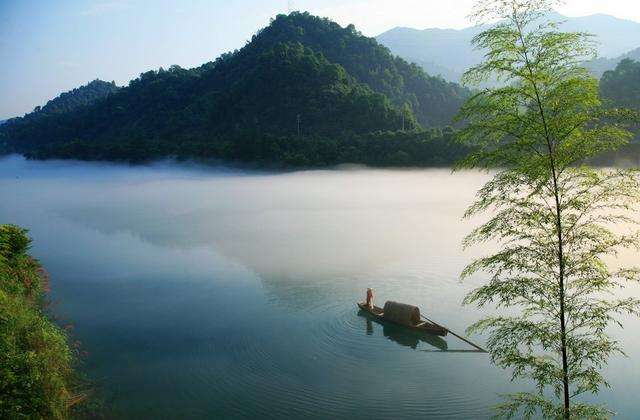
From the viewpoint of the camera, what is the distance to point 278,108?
4215 inches

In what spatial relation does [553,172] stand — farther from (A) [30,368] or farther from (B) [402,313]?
(A) [30,368]

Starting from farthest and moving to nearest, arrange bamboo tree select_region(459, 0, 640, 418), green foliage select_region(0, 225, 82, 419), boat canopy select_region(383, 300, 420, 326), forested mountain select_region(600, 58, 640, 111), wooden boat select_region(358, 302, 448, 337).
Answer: forested mountain select_region(600, 58, 640, 111), boat canopy select_region(383, 300, 420, 326), wooden boat select_region(358, 302, 448, 337), green foliage select_region(0, 225, 82, 419), bamboo tree select_region(459, 0, 640, 418)

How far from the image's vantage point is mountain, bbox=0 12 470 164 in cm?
9469

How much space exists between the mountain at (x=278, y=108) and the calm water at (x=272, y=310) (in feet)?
116

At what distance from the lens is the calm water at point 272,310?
1675 cm

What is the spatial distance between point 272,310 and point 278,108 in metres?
86.4

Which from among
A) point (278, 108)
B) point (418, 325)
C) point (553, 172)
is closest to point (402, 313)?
point (418, 325)

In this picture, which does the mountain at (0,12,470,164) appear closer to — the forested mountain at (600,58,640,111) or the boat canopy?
the forested mountain at (600,58,640,111)

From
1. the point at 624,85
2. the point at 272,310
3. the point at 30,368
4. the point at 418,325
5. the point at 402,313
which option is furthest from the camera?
the point at 624,85

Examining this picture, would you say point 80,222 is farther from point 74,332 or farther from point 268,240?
point 74,332

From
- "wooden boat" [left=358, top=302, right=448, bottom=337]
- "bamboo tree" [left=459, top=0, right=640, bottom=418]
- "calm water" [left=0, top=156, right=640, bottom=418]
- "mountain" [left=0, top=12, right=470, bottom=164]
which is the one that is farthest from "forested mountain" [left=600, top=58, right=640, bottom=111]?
"bamboo tree" [left=459, top=0, right=640, bottom=418]

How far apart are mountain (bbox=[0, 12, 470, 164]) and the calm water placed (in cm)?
3527

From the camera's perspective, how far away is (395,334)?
2195cm

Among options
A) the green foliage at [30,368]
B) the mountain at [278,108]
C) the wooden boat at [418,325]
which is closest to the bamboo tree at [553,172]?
the wooden boat at [418,325]
